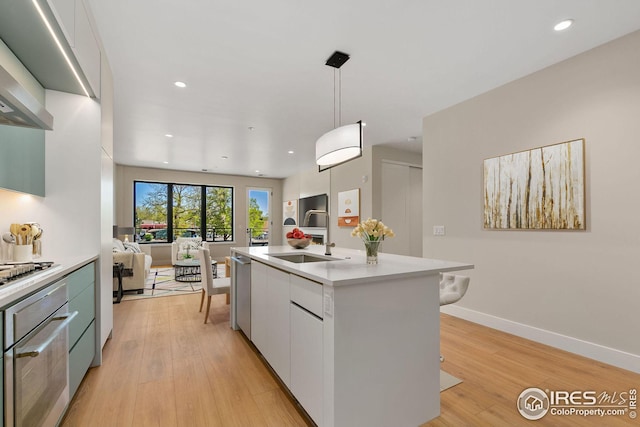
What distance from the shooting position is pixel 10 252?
6.11ft

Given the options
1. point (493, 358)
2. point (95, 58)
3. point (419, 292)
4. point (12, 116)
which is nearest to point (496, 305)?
point (493, 358)

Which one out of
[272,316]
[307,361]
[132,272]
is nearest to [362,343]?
[307,361]

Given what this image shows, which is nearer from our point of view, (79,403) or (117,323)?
(79,403)

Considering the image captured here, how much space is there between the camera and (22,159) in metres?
1.91

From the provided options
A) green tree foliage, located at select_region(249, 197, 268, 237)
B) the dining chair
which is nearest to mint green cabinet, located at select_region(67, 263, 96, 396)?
the dining chair

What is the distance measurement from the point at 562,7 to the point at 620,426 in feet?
8.56

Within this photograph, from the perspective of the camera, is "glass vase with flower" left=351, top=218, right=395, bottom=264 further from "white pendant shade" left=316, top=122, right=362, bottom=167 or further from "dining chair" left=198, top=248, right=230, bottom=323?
"dining chair" left=198, top=248, right=230, bottom=323

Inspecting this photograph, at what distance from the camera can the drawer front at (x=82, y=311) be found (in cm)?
173

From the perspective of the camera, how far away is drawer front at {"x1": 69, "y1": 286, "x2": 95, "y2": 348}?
5.66ft

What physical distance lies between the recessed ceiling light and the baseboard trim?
8.26 ft

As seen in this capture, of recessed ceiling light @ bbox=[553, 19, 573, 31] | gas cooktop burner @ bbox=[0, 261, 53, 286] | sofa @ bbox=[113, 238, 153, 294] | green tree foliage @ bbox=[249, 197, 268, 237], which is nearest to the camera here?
gas cooktop burner @ bbox=[0, 261, 53, 286]

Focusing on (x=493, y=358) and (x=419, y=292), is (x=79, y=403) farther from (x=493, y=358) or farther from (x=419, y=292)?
(x=493, y=358)

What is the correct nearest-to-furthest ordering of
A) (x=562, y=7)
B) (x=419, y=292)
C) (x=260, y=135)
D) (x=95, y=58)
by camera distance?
(x=419, y=292)
(x=562, y=7)
(x=95, y=58)
(x=260, y=135)

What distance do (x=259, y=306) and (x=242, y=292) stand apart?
58 cm
